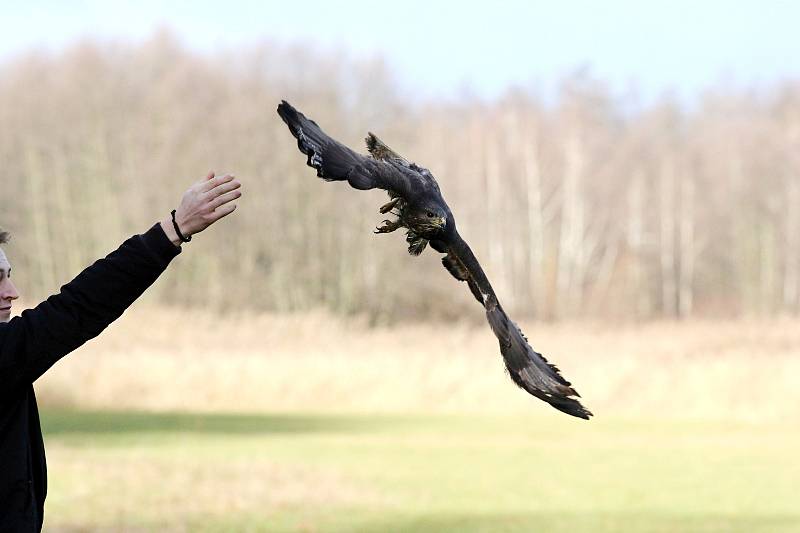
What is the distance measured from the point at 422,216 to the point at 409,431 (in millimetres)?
19712

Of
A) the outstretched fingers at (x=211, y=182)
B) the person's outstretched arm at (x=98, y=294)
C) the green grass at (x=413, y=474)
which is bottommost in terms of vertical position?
the green grass at (x=413, y=474)

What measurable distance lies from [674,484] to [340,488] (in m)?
4.71

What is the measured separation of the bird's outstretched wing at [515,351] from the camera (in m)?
3.54

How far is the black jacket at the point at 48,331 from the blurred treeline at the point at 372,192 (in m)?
34.8

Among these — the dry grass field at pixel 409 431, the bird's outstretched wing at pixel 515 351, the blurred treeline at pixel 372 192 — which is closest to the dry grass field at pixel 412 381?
the dry grass field at pixel 409 431

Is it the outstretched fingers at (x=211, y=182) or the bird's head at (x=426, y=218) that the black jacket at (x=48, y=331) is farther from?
the bird's head at (x=426, y=218)

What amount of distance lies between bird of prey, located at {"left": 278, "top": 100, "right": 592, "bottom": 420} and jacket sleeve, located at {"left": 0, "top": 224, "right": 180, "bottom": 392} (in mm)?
466

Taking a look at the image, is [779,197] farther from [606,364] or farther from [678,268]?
[606,364]

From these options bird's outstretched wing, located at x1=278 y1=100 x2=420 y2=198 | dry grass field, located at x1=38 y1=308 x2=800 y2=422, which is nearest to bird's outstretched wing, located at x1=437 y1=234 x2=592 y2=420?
bird's outstretched wing, located at x1=278 y1=100 x2=420 y2=198

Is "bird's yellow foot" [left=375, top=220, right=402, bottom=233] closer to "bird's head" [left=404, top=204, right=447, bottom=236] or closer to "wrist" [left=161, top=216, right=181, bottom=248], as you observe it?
"bird's head" [left=404, top=204, right=447, bottom=236]

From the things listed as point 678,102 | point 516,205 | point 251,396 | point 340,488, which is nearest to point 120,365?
point 251,396

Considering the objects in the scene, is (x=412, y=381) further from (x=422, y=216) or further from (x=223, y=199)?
(x=223, y=199)

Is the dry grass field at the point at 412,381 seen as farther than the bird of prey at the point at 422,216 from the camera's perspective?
Yes

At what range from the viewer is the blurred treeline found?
41781mm
